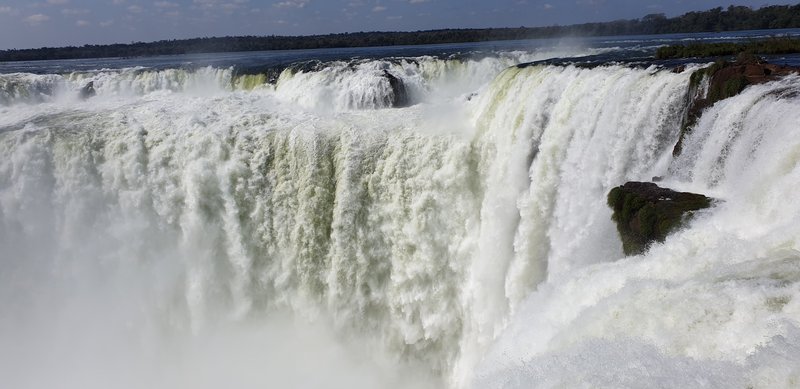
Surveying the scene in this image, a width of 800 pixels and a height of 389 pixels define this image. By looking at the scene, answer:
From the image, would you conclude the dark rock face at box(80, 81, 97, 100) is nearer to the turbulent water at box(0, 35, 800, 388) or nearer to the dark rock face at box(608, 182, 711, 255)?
the turbulent water at box(0, 35, 800, 388)

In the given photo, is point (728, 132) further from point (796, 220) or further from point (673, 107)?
point (796, 220)

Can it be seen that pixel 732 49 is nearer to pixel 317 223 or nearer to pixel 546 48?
pixel 317 223

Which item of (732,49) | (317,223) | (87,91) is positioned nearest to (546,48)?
(732,49)

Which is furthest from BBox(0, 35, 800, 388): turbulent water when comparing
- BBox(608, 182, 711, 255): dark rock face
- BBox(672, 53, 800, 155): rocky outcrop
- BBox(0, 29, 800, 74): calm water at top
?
BBox(0, 29, 800, 74): calm water at top

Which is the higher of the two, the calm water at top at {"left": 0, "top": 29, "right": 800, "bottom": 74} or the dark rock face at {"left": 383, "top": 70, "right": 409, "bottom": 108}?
the calm water at top at {"left": 0, "top": 29, "right": 800, "bottom": 74}

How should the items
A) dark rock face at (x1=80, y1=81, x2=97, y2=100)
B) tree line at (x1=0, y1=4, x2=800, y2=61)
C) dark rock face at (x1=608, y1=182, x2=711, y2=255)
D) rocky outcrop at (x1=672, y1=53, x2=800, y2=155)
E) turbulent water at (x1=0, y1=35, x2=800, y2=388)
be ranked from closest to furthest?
dark rock face at (x1=608, y1=182, x2=711, y2=255)
rocky outcrop at (x1=672, y1=53, x2=800, y2=155)
turbulent water at (x1=0, y1=35, x2=800, y2=388)
dark rock face at (x1=80, y1=81, x2=97, y2=100)
tree line at (x1=0, y1=4, x2=800, y2=61)

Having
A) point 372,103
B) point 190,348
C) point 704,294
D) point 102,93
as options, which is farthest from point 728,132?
point 102,93

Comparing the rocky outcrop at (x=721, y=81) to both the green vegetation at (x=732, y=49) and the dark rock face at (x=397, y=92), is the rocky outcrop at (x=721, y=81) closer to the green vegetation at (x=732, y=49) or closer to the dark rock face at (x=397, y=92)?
the green vegetation at (x=732, y=49)
